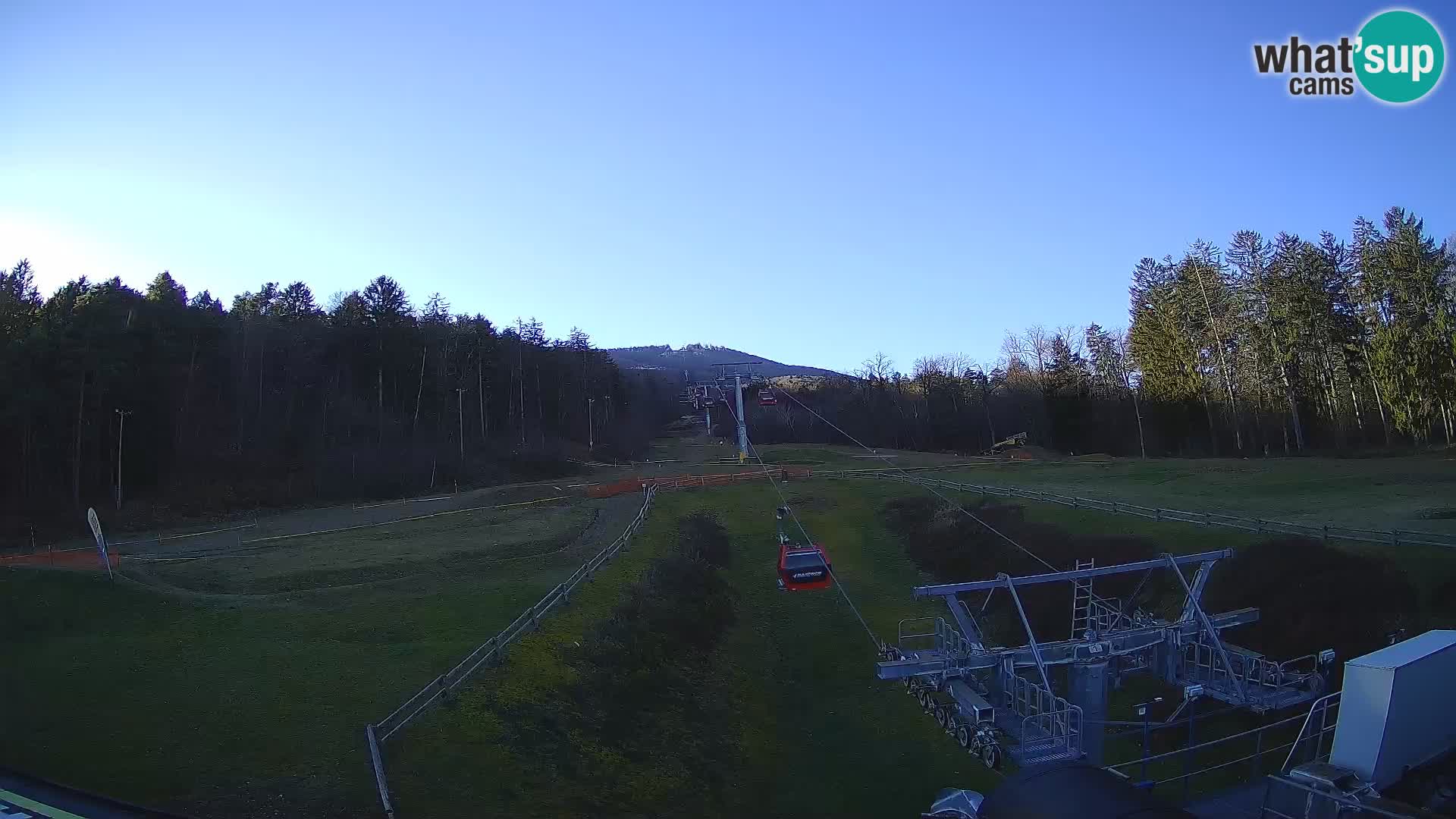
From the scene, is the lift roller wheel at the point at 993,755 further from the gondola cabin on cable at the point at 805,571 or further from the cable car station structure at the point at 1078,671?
the gondola cabin on cable at the point at 805,571

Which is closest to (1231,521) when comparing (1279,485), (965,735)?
(1279,485)

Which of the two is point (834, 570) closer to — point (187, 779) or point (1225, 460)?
point (187, 779)

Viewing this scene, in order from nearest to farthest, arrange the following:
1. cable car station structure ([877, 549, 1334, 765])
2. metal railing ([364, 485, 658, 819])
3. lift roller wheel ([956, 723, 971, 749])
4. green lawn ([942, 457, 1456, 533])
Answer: metal railing ([364, 485, 658, 819]) < cable car station structure ([877, 549, 1334, 765]) < lift roller wheel ([956, 723, 971, 749]) < green lawn ([942, 457, 1456, 533])

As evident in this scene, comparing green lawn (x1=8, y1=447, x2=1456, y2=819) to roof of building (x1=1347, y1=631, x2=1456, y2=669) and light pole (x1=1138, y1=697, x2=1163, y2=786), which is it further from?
roof of building (x1=1347, y1=631, x2=1456, y2=669)

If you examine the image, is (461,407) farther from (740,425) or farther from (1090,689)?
(1090,689)

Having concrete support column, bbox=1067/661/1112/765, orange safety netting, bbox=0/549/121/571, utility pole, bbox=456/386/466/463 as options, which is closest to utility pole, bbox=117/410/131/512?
orange safety netting, bbox=0/549/121/571

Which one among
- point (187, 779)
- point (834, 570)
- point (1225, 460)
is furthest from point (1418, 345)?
point (187, 779)
